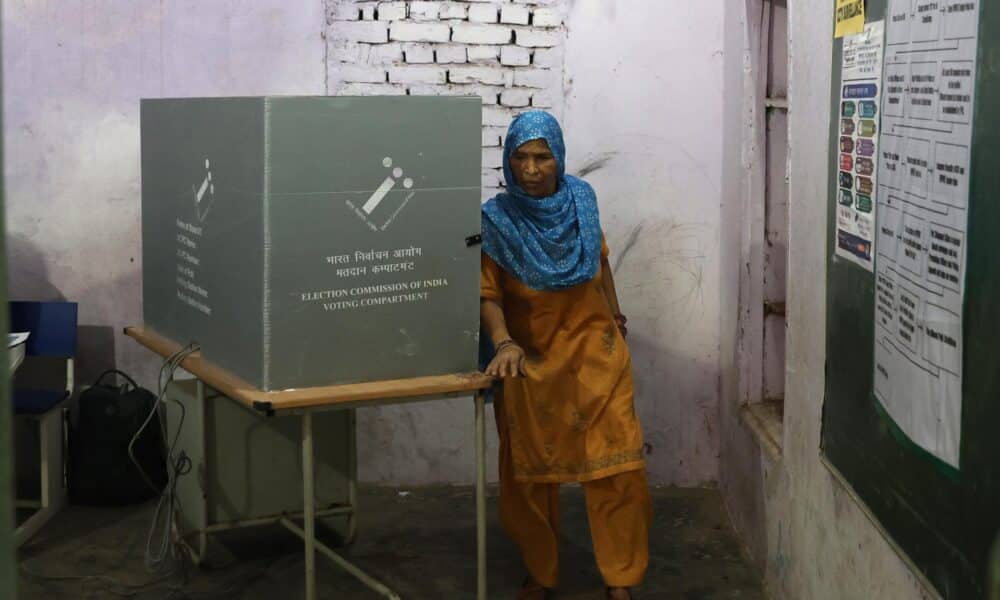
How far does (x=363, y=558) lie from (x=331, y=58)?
1972mm

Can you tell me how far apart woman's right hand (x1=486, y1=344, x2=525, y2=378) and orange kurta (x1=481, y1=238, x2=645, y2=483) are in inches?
15.9

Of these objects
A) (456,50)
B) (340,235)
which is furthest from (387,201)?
(456,50)

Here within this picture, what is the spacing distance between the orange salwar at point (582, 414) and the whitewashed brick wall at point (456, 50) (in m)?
1.35

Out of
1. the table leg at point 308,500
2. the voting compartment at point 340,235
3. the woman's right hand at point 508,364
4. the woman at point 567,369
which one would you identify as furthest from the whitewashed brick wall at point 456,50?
the table leg at point 308,500

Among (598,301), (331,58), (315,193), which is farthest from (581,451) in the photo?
(331,58)

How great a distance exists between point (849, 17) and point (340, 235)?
1371 millimetres

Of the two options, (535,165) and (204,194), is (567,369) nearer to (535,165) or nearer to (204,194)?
(535,165)

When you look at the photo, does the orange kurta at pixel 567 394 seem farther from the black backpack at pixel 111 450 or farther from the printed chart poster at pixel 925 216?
the black backpack at pixel 111 450

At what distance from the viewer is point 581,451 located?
4.22 meters

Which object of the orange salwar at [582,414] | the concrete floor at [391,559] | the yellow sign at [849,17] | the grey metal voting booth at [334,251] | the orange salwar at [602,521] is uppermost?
the yellow sign at [849,17]

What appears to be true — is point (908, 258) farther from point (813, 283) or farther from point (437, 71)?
point (437, 71)

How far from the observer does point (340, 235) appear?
3.46 meters

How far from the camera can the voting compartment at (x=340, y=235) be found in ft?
11.1

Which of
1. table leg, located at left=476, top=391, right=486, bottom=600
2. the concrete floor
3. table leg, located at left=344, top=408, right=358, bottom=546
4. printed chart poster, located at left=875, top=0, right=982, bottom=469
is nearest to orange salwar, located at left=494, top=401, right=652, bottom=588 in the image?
the concrete floor
